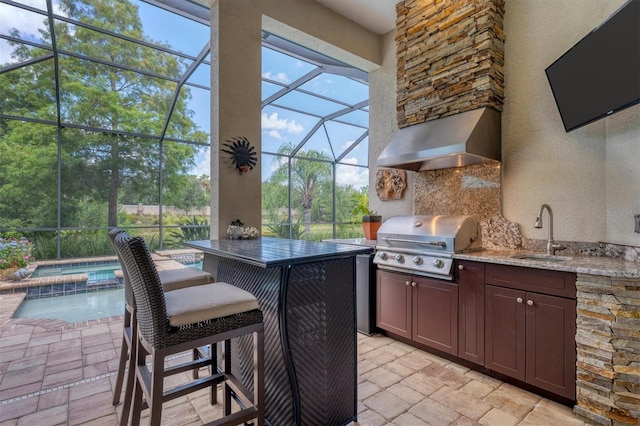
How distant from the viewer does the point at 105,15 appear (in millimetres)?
3990

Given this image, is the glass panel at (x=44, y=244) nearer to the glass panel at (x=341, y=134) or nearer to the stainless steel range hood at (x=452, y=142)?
the glass panel at (x=341, y=134)

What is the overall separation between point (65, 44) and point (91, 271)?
3.98 m

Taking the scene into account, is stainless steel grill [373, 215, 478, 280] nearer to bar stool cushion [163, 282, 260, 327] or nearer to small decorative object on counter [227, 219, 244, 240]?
small decorative object on counter [227, 219, 244, 240]

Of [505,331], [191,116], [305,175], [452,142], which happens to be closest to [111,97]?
[191,116]

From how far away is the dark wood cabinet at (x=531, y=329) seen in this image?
78.0 inches

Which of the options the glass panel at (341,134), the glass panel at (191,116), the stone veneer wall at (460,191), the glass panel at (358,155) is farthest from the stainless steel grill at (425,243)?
the glass panel at (358,155)

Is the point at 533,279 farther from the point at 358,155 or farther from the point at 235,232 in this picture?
the point at 358,155

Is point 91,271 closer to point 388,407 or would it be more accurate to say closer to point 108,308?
point 108,308

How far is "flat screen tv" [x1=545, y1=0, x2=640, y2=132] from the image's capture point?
176 cm

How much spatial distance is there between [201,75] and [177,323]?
5.01m

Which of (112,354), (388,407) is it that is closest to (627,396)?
(388,407)

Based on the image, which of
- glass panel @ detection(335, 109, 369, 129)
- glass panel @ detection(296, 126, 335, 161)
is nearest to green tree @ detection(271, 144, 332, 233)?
glass panel @ detection(296, 126, 335, 161)

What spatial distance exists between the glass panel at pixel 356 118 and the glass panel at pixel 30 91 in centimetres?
529

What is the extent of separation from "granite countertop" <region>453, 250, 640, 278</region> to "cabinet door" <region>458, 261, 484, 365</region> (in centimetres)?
8
